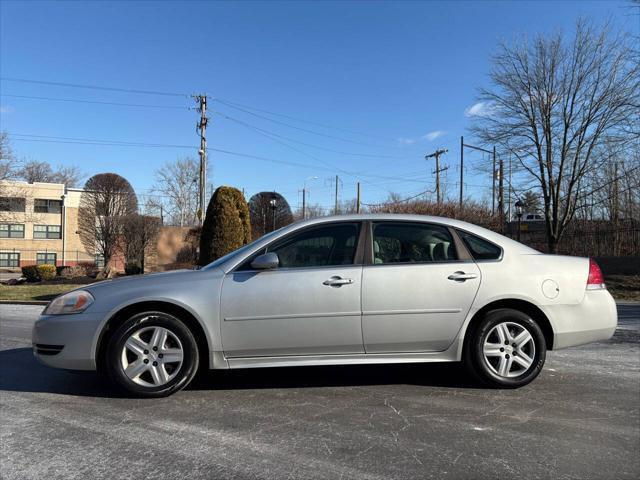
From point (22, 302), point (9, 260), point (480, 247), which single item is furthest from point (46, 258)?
point (480, 247)

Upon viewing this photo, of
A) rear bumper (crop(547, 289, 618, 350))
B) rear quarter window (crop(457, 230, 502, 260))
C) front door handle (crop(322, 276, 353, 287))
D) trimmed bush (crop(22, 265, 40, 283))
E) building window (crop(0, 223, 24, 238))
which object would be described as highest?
building window (crop(0, 223, 24, 238))

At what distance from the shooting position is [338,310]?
4.05m

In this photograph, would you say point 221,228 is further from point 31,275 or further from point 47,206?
point 47,206

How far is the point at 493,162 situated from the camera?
22438 mm

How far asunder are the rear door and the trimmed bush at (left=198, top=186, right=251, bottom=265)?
12.9 meters

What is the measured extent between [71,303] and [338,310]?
2284 millimetres

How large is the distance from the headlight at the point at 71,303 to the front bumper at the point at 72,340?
5 centimetres

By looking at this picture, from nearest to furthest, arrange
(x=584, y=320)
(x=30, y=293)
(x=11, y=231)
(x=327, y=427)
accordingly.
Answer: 1. (x=327, y=427)
2. (x=584, y=320)
3. (x=30, y=293)
4. (x=11, y=231)

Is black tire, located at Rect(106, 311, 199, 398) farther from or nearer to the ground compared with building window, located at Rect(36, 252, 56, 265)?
nearer to the ground

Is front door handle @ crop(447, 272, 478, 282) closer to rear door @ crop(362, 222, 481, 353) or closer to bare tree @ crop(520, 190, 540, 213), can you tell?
rear door @ crop(362, 222, 481, 353)

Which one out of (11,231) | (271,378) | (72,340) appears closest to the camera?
(72,340)

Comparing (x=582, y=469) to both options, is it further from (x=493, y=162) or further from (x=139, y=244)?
(x=139, y=244)

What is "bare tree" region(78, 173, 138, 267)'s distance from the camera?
2820 cm

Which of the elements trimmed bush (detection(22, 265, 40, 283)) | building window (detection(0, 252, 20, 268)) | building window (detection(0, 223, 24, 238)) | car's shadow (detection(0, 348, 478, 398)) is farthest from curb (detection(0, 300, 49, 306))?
building window (detection(0, 223, 24, 238))
